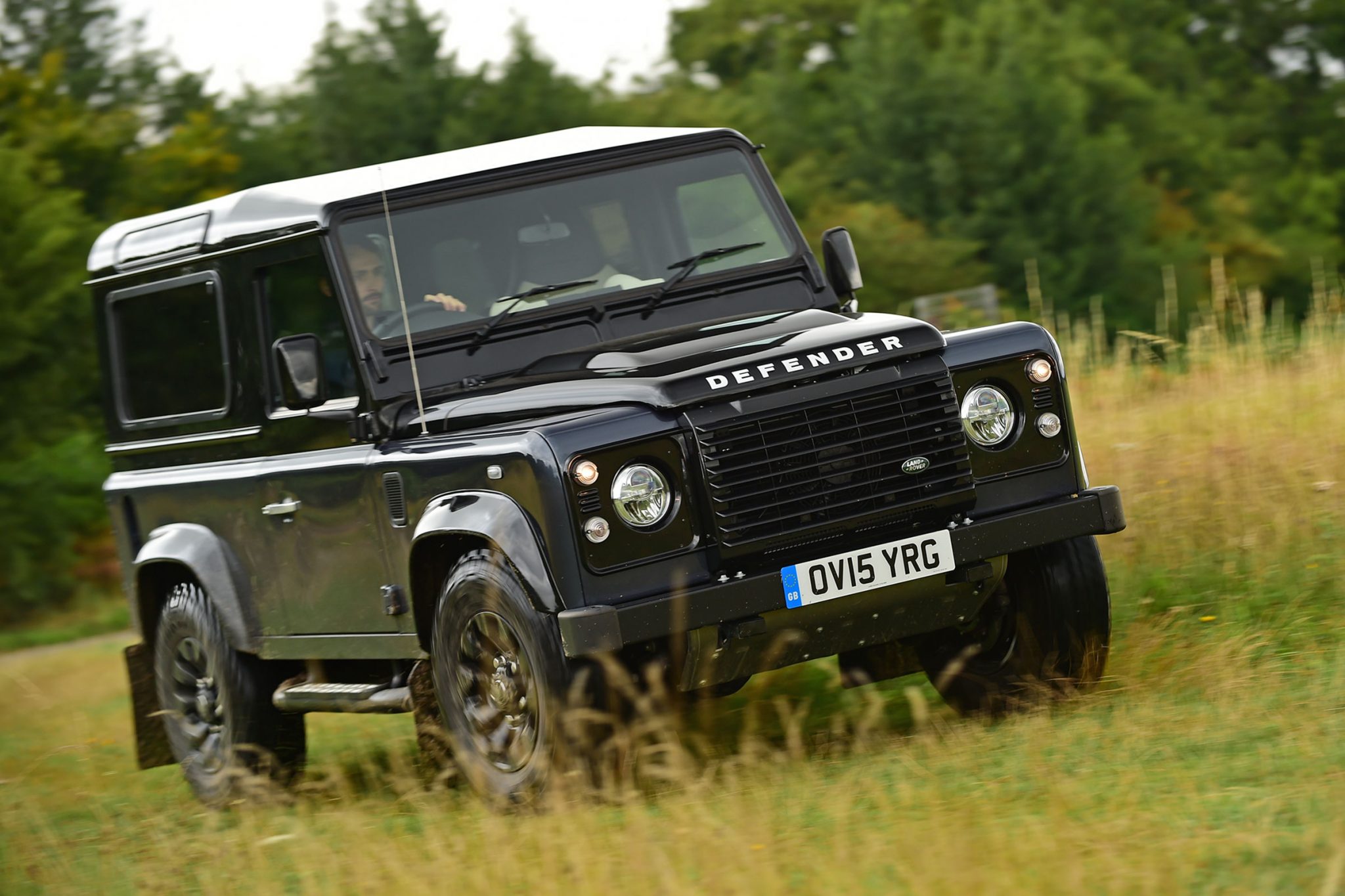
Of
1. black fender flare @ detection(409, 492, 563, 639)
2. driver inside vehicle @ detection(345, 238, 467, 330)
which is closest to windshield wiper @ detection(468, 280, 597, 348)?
driver inside vehicle @ detection(345, 238, 467, 330)

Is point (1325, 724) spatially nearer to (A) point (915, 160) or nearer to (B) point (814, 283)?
(B) point (814, 283)

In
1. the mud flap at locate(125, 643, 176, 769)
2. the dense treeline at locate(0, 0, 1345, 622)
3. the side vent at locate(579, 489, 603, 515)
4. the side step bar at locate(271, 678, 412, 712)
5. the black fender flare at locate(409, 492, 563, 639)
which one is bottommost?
the mud flap at locate(125, 643, 176, 769)

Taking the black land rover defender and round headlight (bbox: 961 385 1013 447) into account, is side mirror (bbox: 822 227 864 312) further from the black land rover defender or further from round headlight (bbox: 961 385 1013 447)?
round headlight (bbox: 961 385 1013 447)

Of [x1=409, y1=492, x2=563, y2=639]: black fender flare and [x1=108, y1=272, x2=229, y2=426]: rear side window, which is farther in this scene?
[x1=108, y1=272, x2=229, y2=426]: rear side window

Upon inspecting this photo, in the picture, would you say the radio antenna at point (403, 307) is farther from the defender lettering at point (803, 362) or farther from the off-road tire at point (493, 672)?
the defender lettering at point (803, 362)

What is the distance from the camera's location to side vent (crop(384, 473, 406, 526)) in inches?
241

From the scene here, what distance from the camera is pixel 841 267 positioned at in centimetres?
711

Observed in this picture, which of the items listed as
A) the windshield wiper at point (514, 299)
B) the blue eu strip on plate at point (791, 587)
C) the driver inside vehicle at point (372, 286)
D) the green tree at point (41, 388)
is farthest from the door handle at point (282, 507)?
the green tree at point (41, 388)

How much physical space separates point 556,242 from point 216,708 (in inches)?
103

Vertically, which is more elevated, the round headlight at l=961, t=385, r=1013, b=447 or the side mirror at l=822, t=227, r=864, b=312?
the side mirror at l=822, t=227, r=864, b=312

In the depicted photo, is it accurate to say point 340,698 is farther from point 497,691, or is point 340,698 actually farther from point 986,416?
point 986,416

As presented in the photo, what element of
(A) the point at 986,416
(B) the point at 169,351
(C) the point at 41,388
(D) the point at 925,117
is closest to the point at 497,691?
(A) the point at 986,416

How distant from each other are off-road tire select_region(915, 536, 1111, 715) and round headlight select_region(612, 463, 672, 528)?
4.17 feet

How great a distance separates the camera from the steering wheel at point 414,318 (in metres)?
6.45
